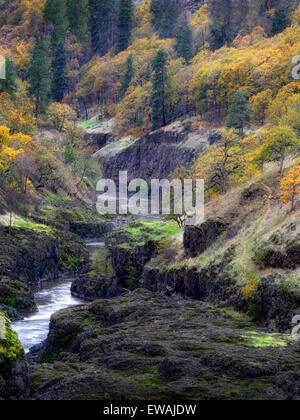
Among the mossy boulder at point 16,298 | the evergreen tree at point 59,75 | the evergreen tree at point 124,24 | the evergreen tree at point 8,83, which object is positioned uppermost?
the evergreen tree at point 124,24

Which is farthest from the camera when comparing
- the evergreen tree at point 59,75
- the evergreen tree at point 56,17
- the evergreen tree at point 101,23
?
the evergreen tree at point 101,23

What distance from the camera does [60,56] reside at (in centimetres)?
15600

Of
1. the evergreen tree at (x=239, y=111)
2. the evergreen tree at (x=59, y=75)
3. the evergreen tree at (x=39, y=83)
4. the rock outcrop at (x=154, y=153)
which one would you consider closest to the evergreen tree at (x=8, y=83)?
the evergreen tree at (x=39, y=83)

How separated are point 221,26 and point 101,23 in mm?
61738

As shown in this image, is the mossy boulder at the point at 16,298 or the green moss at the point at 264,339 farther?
the mossy boulder at the point at 16,298

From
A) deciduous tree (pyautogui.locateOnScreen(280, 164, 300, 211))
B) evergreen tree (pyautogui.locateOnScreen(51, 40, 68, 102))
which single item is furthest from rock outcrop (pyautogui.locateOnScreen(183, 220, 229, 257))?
evergreen tree (pyautogui.locateOnScreen(51, 40, 68, 102))

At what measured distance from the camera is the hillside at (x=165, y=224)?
73.9 ft

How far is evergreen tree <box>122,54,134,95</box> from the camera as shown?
156 metres

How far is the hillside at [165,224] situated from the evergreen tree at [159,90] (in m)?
0.36

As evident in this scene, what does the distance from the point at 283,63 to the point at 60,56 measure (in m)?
75.7

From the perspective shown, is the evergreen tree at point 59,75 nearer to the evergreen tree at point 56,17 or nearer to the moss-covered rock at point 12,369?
the evergreen tree at point 56,17

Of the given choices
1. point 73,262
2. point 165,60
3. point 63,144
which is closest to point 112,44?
point 165,60

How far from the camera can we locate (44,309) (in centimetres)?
5088

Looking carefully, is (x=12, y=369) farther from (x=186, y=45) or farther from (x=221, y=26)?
(x=221, y=26)
